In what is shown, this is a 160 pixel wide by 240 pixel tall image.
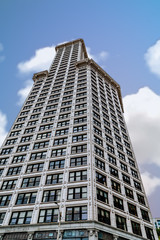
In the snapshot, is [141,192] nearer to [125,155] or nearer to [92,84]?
[125,155]

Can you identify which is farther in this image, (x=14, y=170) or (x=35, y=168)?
(x=14, y=170)

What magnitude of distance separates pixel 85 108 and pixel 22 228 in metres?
26.6

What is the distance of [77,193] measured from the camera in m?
27.6

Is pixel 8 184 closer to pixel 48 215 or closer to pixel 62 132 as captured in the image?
pixel 48 215

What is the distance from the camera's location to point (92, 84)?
5406cm

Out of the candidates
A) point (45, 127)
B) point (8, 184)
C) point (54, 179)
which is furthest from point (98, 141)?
point (8, 184)

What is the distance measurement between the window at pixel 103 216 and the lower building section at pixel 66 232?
3.07 feet

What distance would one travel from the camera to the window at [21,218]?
27.1 metres

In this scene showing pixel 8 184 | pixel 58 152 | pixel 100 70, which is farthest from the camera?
pixel 100 70

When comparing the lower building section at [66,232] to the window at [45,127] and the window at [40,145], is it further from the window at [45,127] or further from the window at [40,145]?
the window at [45,127]

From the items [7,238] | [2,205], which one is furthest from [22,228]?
[2,205]

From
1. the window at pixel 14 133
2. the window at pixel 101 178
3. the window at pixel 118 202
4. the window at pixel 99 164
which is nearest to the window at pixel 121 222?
the window at pixel 118 202

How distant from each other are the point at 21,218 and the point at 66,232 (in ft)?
25.8

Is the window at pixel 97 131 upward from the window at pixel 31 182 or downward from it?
→ upward
